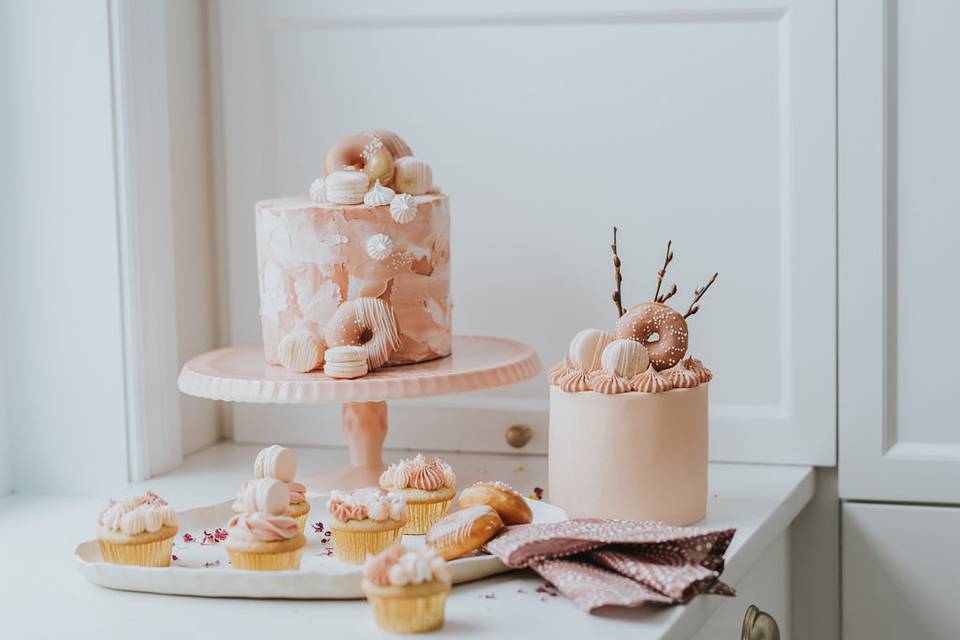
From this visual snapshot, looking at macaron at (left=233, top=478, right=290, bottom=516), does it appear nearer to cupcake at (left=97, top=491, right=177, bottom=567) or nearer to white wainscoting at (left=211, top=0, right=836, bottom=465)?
cupcake at (left=97, top=491, right=177, bottom=567)

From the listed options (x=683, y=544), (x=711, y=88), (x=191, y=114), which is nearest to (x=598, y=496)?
(x=683, y=544)

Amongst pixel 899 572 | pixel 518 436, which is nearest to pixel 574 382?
pixel 518 436

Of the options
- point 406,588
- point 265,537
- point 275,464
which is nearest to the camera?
point 406,588

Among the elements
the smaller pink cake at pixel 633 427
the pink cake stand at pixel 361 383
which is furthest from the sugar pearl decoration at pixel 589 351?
the pink cake stand at pixel 361 383

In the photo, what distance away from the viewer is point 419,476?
1144 mm

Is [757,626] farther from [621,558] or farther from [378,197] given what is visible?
[378,197]

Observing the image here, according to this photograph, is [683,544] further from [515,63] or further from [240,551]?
[515,63]

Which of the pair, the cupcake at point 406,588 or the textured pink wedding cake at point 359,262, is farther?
the textured pink wedding cake at point 359,262

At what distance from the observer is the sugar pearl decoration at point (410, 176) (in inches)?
50.1

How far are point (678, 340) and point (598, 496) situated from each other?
0.16 m

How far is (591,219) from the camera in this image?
1477mm

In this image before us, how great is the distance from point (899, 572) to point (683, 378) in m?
0.46

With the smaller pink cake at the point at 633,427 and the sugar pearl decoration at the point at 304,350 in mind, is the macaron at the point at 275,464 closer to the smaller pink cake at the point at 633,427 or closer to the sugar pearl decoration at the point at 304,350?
the sugar pearl decoration at the point at 304,350

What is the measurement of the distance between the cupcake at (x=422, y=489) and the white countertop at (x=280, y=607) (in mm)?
132
